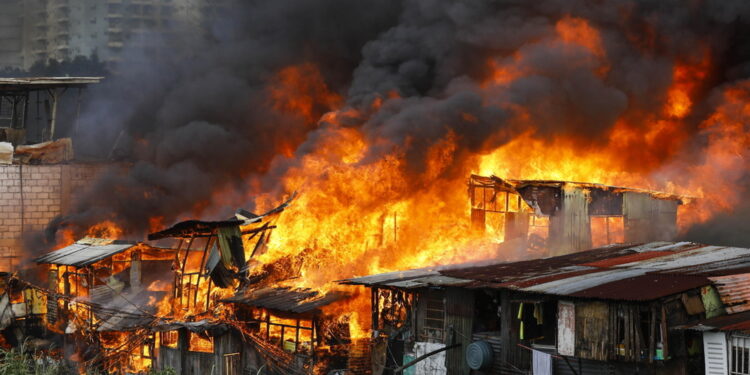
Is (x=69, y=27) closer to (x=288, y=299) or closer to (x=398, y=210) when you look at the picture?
(x=398, y=210)

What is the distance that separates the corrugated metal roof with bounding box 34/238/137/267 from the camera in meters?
32.0

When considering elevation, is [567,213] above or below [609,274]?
above

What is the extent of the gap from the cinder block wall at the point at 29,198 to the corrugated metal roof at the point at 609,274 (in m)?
24.3

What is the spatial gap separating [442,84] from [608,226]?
10.3m

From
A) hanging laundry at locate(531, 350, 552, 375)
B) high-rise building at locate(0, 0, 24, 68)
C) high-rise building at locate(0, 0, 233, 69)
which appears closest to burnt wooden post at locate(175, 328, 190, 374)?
hanging laundry at locate(531, 350, 552, 375)

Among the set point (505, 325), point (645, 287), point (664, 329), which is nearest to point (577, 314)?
→ point (645, 287)

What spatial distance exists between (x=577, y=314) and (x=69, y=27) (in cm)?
5587

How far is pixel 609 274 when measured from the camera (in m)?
21.3

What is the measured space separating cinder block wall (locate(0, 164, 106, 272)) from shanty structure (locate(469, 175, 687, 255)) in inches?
916

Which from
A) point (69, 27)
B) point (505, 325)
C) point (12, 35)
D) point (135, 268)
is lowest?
point (505, 325)

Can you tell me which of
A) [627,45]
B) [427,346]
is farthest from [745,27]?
[427,346]

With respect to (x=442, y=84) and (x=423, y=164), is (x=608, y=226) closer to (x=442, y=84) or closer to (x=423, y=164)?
(x=423, y=164)

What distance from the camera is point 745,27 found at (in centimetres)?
3728

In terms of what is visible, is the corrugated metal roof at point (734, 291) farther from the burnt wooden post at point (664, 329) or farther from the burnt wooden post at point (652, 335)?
Answer: the burnt wooden post at point (652, 335)
